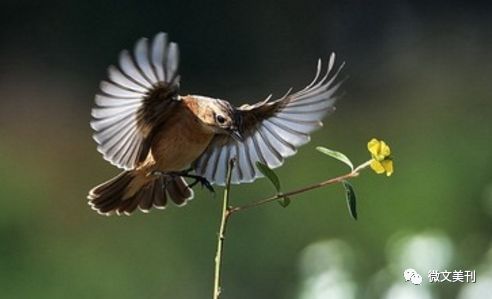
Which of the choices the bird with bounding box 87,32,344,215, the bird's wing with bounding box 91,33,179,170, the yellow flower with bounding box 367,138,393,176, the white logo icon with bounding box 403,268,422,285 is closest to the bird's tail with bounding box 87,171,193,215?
the bird with bounding box 87,32,344,215

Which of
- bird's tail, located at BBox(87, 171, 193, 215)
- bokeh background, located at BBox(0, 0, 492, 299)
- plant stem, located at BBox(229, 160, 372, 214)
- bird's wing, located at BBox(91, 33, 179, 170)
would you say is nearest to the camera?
plant stem, located at BBox(229, 160, 372, 214)

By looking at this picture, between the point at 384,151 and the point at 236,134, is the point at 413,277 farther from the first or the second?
the point at 236,134

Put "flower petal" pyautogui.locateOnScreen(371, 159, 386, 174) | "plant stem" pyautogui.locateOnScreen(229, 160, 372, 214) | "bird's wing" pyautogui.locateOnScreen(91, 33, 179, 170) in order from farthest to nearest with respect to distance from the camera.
→ "bird's wing" pyautogui.locateOnScreen(91, 33, 179, 170)
"flower petal" pyautogui.locateOnScreen(371, 159, 386, 174)
"plant stem" pyautogui.locateOnScreen(229, 160, 372, 214)

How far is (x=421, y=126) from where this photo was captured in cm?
614

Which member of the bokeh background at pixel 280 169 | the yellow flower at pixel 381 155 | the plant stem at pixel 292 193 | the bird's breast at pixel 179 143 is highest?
the bokeh background at pixel 280 169

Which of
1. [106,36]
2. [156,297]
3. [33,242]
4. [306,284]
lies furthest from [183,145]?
[106,36]

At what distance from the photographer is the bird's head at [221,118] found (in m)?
2.31

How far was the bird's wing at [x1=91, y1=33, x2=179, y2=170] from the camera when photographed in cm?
211

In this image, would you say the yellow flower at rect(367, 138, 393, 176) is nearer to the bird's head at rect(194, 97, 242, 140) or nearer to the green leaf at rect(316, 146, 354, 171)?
the green leaf at rect(316, 146, 354, 171)

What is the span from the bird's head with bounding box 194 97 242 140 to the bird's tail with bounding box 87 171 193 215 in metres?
0.14

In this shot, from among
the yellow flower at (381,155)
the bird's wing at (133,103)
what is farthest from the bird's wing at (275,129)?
the yellow flower at (381,155)

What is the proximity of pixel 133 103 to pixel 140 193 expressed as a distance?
0.29 metres

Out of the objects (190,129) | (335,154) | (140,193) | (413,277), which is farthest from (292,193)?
(140,193)

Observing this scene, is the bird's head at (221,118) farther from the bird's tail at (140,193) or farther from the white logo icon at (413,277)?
the white logo icon at (413,277)
